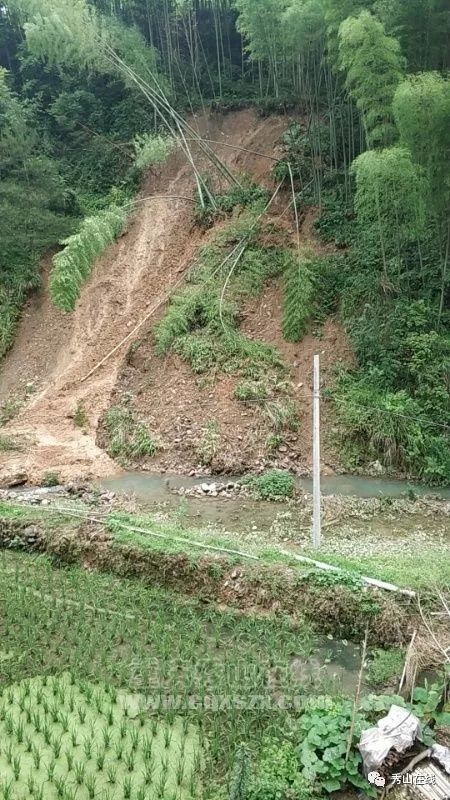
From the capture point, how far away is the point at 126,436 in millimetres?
10539

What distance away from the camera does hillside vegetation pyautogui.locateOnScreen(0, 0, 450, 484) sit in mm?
9359

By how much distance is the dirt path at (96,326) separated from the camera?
1022 cm

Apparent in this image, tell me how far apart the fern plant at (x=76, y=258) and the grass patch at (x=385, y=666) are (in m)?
8.54

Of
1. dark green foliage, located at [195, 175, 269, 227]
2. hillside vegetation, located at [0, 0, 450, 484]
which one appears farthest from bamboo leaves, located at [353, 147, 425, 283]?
dark green foliage, located at [195, 175, 269, 227]

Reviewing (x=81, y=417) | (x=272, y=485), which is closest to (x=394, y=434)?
(x=272, y=485)

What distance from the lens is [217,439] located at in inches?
395

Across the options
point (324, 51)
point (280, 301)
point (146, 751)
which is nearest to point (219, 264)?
point (280, 301)

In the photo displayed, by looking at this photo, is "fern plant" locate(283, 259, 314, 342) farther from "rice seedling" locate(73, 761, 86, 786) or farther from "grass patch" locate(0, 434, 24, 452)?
"rice seedling" locate(73, 761, 86, 786)

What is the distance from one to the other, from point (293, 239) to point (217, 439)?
553 centimetres

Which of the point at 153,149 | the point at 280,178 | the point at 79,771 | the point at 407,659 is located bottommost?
the point at 407,659

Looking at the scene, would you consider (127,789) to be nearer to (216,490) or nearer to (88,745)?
(88,745)

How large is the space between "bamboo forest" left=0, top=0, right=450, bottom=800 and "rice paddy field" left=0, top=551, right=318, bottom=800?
1.0 inches

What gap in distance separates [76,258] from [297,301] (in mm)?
4451

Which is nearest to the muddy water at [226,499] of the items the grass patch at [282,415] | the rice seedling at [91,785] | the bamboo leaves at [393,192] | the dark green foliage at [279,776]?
the grass patch at [282,415]
